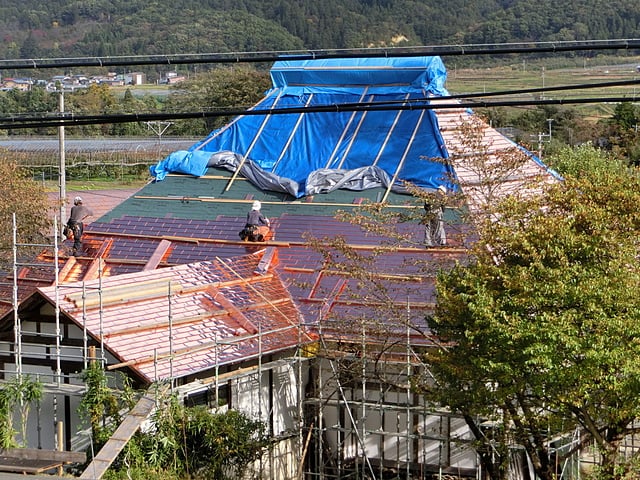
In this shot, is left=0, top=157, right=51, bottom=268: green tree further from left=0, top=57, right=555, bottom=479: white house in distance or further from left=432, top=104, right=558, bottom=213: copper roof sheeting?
left=432, top=104, right=558, bottom=213: copper roof sheeting

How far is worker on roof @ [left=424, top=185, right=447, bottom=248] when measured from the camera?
66.0 ft

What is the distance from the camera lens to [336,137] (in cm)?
2909

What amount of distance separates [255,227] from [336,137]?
16.2 feet

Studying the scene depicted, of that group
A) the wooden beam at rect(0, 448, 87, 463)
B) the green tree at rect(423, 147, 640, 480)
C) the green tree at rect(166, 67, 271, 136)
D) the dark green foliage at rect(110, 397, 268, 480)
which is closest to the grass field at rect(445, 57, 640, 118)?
the green tree at rect(166, 67, 271, 136)

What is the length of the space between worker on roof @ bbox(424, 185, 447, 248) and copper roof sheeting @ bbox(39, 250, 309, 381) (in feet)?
10.2

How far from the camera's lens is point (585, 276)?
1556cm

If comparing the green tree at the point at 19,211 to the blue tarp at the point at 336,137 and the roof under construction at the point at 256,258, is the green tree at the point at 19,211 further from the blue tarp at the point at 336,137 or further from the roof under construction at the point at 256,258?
the blue tarp at the point at 336,137

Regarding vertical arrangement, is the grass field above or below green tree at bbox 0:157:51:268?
above

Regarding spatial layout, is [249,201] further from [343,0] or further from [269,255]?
[343,0]

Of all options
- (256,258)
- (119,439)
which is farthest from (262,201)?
(119,439)

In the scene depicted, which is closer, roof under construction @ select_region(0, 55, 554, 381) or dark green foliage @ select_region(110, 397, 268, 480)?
dark green foliage @ select_region(110, 397, 268, 480)

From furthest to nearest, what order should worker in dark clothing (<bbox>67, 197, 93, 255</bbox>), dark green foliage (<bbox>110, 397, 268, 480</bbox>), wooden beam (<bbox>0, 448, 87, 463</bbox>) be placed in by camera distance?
worker in dark clothing (<bbox>67, 197, 93, 255</bbox>), dark green foliage (<bbox>110, 397, 268, 480</bbox>), wooden beam (<bbox>0, 448, 87, 463</bbox>)

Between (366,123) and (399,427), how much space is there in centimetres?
1049

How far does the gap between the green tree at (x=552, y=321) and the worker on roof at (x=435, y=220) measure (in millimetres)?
2645
